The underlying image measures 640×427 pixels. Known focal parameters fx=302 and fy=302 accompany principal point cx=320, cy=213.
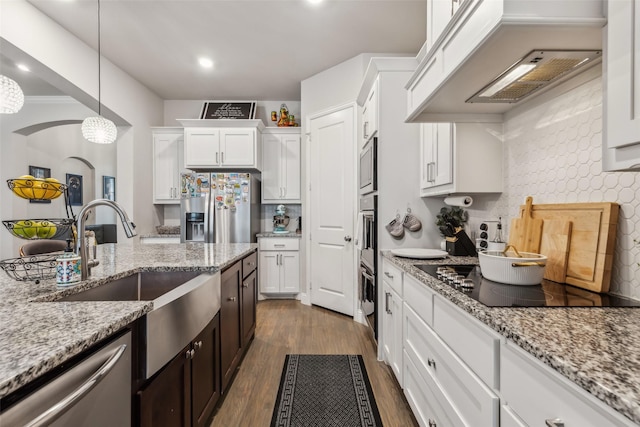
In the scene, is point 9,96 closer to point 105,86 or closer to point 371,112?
point 105,86

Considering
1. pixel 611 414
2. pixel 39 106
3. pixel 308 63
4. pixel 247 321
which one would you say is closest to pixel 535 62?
pixel 611 414

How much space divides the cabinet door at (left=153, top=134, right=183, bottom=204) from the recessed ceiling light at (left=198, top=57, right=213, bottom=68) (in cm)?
120

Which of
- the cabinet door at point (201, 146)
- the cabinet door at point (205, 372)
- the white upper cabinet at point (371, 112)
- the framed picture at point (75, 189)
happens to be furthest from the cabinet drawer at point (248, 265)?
the framed picture at point (75, 189)

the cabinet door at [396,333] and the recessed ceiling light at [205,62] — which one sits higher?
the recessed ceiling light at [205,62]

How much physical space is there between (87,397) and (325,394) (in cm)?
157

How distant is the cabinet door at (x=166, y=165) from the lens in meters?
4.38

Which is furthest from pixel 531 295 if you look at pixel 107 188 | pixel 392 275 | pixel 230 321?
pixel 107 188

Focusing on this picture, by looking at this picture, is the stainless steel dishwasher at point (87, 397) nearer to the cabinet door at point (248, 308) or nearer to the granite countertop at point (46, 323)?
the granite countertop at point (46, 323)

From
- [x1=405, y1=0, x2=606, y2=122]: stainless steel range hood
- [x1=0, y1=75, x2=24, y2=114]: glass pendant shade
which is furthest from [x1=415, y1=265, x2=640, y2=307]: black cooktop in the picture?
[x1=0, y1=75, x2=24, y2=114]: glass pendant shade

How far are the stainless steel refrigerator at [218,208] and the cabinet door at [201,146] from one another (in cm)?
33

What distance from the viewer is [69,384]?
66 cm

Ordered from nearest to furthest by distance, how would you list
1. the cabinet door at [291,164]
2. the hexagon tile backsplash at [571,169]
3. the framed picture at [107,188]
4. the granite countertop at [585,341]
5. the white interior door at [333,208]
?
the granite countertop at [585,341] < the hexagon tile backsplash at [571,169] < the white interior door at [333,208] < the cabinet door at [291,164] < the framed picture at [107,188]

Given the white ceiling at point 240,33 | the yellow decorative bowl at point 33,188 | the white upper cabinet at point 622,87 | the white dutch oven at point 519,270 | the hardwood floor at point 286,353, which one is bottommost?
the hardwood floor at point 286,353

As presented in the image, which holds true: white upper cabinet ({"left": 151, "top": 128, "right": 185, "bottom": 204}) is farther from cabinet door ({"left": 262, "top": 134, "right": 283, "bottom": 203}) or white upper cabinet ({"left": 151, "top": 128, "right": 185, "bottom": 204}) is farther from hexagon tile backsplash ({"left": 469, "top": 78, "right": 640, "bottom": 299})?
hexagon tile backsplash ({"left": 469, "top": 78, "right": 640, "bottom": 299})
